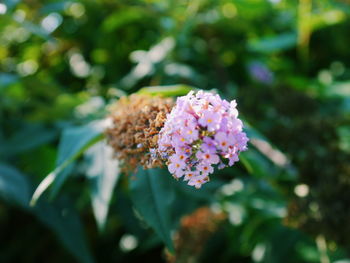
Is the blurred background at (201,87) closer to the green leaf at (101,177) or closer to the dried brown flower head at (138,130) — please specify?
the green leaf at (101,177)

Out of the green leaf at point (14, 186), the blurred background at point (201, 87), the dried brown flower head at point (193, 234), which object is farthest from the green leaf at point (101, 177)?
the dried brown flower head at point (193, 234)

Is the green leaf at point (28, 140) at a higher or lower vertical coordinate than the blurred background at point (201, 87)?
higher

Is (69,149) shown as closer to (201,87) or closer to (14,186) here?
(14,186)

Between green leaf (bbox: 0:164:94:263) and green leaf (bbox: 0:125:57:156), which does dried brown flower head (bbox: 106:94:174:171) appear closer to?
green leaf (bbox: 0:164:94:263)

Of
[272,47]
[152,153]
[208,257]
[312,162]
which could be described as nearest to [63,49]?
[272,47]

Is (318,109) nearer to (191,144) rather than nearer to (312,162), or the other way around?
(312,162)

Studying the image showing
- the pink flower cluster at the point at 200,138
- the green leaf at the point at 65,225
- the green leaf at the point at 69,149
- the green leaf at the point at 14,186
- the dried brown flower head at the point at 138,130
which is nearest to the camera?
the pink flower cluster at the point at 200,138

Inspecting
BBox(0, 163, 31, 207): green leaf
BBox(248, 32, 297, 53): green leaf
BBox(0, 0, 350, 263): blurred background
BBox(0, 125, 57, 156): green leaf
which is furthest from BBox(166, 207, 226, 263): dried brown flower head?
BBox(248, 32, 297, 53): green leaf
